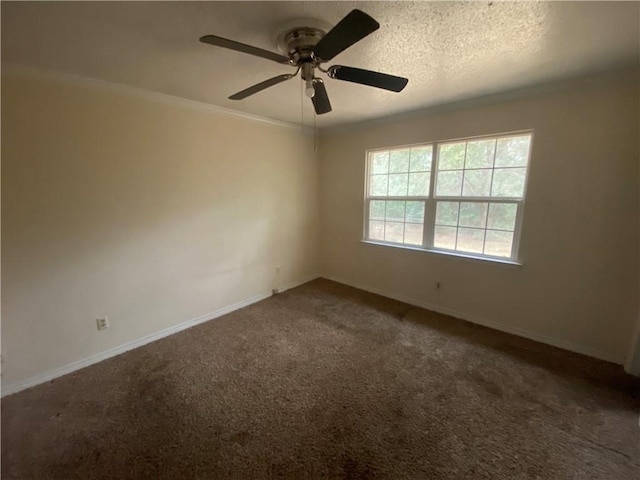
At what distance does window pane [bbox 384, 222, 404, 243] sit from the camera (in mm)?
3521

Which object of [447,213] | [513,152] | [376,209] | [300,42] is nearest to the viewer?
[300,42]

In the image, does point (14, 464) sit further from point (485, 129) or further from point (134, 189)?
point (485, 129)

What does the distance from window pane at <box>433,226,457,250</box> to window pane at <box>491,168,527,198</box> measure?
0.57 meters

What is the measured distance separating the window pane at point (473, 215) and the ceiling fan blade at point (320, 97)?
1.90 meters

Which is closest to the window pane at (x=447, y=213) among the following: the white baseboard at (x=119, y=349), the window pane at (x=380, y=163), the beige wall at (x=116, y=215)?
the window pane at (x=380, y=163)

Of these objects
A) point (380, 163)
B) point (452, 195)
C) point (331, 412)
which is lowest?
point (331, 412)

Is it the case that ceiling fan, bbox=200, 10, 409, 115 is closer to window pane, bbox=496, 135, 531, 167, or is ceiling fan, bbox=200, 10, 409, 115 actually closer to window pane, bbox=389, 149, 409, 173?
window pane, bbox=496, 135, 531, 167

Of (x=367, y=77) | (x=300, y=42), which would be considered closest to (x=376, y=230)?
(x=367, y=77)

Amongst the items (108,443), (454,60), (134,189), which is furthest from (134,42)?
(108,443)

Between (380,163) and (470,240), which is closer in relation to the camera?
(470,240)

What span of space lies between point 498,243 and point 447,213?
1.96 ft

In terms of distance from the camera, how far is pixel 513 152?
2.60 m

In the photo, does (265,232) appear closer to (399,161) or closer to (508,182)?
(399,161)

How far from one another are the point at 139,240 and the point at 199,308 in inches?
38.1
